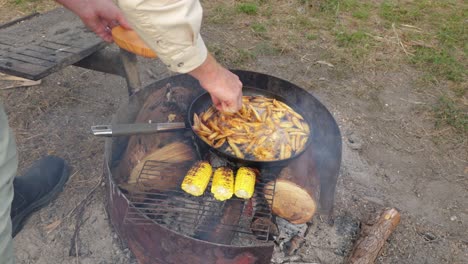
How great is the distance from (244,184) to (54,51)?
226 centimetres

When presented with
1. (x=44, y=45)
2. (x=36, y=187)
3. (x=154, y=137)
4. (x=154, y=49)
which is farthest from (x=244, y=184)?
(x=44, y=45)

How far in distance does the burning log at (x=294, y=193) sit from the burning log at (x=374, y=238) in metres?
0.51

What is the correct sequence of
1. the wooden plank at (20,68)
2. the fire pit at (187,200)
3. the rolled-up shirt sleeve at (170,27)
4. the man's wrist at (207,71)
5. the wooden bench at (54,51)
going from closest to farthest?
the rolled-up shirt sleeve at (170,27) < the man's wrist at (207,71) < the fire pit at (187,200) < the wooden plank at (20,68) < the wooden bench at (54,51)

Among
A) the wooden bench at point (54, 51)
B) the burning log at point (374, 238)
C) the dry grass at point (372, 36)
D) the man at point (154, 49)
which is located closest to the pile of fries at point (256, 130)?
the man at point (154, 49)

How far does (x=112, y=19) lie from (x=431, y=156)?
3.60 metres

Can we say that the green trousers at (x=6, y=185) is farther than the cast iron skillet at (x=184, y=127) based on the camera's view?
No

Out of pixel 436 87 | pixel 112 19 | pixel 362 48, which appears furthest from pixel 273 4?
pixel 112 19

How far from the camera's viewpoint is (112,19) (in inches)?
120

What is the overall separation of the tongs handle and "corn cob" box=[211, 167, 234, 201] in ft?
1.78

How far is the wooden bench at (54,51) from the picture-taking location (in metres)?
3.33

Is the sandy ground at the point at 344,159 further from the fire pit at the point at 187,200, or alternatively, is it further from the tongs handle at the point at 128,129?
the tongs handle at the point at 128,129

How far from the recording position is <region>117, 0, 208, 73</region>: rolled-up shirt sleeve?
5.52 ft

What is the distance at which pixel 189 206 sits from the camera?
287cm

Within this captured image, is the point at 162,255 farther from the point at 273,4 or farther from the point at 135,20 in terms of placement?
the point at 273,4
